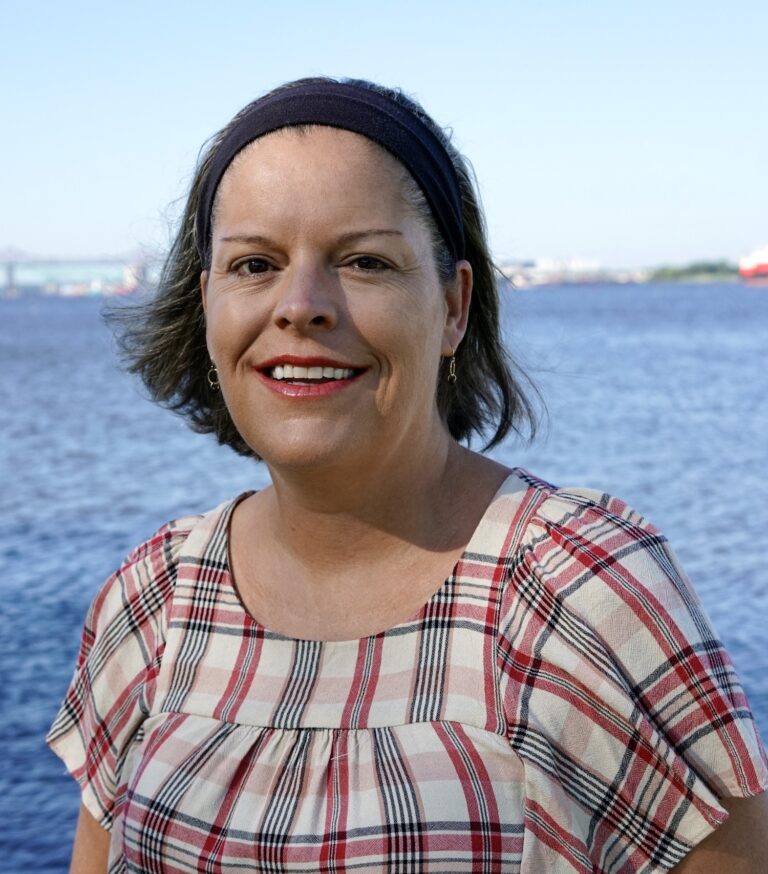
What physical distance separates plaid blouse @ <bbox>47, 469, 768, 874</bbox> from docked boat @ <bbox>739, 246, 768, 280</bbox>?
421ft

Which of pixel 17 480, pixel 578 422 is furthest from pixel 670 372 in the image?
pixel 17 480

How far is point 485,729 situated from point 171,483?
1467cm

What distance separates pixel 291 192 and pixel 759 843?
1.39m

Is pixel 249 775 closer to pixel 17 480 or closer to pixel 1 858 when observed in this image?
pixel 1 858

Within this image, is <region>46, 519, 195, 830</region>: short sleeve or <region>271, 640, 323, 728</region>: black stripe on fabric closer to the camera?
<region>271, 640, 323, 728</region>: black stripe on fabric

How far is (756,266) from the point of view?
126688 mm

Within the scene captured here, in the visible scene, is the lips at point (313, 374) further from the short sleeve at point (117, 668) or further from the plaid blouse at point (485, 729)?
the short sleeve at point (117, 668)

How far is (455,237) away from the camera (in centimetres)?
248

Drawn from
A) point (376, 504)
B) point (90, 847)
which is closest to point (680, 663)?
point (376, 504)

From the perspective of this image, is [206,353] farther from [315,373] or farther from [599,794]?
[599,794]

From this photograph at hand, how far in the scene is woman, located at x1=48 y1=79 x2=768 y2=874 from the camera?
2133mm

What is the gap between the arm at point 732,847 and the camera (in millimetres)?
2150

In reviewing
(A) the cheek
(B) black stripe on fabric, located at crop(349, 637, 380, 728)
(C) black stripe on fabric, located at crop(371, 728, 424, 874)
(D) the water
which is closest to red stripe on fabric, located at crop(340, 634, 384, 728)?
(B) black stripe on fabric, located at crop(349, 637, 380, 728)

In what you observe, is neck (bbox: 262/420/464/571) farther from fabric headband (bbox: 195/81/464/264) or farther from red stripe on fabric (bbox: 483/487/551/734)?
fabric headband (bbox: 195/81/464/264)
